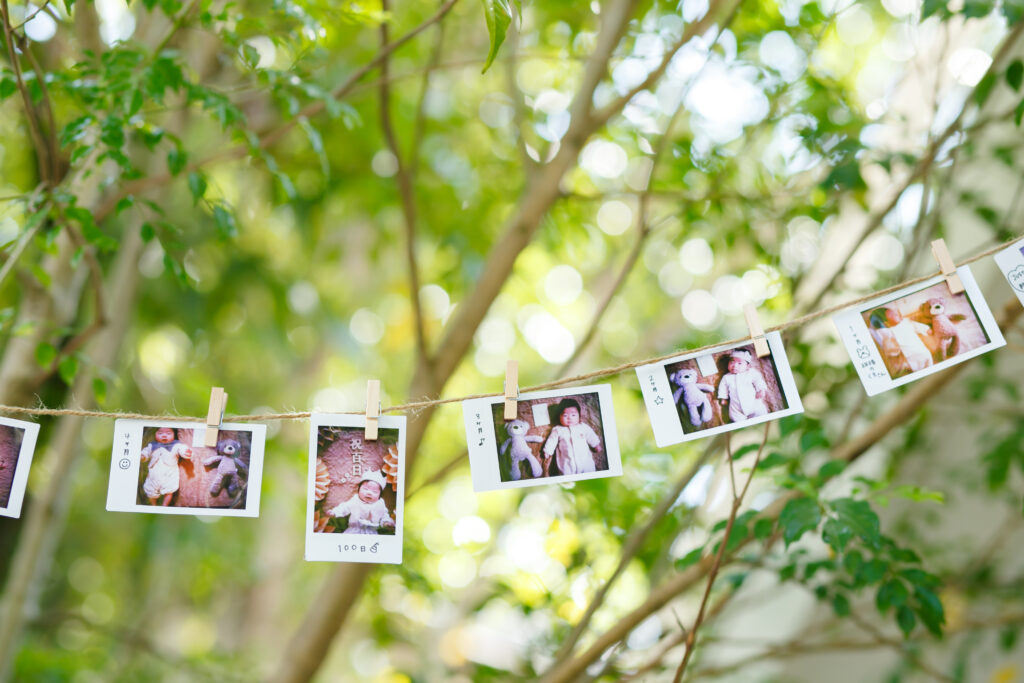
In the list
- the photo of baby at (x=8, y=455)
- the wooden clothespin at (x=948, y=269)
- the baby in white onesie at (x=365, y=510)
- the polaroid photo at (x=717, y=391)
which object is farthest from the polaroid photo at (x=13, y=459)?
the wooden clothespin at (x=948, y=269)

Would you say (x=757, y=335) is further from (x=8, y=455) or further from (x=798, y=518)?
(x=8, y=455)

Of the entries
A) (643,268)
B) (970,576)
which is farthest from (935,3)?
(643,268)

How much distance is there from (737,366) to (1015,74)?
2.26ft

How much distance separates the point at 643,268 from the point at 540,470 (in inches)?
86.3

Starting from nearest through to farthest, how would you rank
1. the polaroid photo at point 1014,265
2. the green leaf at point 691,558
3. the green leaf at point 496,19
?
1. the green leaf at point 496,19
2. the polaroid photo at point 1014,265
3. the green leaf at point 691,558


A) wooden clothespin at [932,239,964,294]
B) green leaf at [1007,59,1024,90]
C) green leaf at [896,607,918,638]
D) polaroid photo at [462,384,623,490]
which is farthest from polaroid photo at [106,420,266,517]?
green leaf at [1007,59,1024,90]

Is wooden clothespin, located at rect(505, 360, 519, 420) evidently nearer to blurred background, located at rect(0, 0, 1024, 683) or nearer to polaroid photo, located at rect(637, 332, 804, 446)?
polaroid photo, located at rect(637, 332, 804, 446)

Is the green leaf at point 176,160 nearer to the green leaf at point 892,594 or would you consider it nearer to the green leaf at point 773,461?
the green leaf at point 773,461

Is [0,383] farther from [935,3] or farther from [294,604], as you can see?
[294,604]

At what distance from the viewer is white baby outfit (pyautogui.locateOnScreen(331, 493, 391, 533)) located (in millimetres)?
962

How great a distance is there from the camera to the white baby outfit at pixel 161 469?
95 cm

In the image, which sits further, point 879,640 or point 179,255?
point 179,255

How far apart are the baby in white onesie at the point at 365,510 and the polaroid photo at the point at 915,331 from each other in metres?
0.57

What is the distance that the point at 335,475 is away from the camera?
0.97 m
